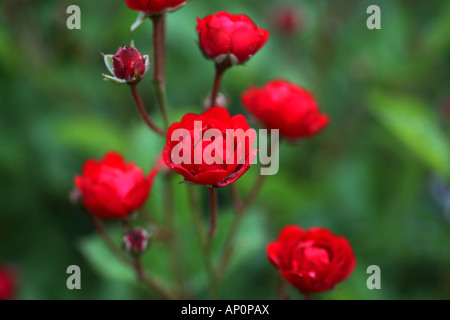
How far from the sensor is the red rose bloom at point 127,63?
2.56 ft

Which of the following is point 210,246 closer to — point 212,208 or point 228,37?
point 212,208

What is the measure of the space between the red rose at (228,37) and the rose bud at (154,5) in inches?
1.9

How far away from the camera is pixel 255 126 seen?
4.95ft

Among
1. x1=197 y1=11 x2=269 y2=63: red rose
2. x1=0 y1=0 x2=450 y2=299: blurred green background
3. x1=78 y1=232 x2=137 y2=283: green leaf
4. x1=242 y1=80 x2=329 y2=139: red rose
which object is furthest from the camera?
x1=0 y1=0 x2=450 y2=299: blurred green background

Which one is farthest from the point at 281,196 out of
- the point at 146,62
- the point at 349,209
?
→ the point at 146,62

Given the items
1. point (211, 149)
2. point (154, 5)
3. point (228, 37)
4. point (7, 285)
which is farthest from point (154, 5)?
point (7, 285)

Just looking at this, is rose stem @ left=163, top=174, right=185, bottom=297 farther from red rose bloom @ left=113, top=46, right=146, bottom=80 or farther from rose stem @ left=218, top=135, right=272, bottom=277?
red rose bloom @ left=113, top=46, right=146, bottom=80

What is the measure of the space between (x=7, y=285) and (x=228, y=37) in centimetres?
92

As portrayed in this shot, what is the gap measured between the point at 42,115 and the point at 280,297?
1213mm

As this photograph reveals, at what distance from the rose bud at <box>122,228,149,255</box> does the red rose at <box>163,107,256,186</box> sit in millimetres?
233

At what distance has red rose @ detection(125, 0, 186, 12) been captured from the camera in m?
0.78

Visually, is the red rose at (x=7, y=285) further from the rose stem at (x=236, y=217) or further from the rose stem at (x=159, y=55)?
the rose stem at (x=159, y=55)

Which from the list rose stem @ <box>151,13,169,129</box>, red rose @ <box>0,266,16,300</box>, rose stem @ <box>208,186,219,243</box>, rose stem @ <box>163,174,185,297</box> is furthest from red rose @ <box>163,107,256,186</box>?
red rose @ <box>0,266,16,300</box>
